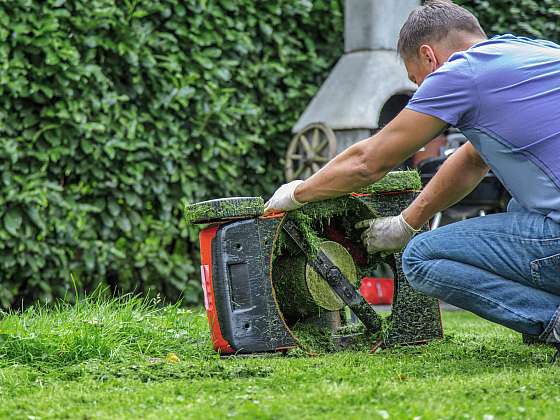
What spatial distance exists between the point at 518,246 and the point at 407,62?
770 millimetres

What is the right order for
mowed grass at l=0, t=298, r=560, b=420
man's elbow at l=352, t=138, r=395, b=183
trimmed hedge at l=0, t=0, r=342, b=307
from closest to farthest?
1. mowed grass at l=0, t=298, r=560, b=420
2. man's elbow at l=352, t=138, r=395, b=183
3. trimmed hedge at l=0, t=0, r=342, b=307

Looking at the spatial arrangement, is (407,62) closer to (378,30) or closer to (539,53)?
(539,53)

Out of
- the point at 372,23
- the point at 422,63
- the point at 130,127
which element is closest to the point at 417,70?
the point at 422,63

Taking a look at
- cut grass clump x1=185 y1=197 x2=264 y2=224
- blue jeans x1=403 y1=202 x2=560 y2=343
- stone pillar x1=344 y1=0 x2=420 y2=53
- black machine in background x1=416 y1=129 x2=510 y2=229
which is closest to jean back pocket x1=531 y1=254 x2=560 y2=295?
blue jeans x1=403 y1=202 x2=560 y2=343

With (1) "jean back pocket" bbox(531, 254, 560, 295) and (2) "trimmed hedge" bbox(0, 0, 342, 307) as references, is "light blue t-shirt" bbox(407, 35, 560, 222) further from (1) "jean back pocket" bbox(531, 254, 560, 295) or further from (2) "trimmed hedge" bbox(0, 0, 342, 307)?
(2) "trimmed hedge" bbox(0, 0, 342, 307)

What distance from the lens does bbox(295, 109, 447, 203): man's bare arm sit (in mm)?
3010

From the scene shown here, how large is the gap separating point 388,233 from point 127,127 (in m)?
2.48

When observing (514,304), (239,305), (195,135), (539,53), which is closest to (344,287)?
(239,305)

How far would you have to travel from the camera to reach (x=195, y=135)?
5.82 m

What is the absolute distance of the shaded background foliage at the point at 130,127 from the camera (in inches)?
205

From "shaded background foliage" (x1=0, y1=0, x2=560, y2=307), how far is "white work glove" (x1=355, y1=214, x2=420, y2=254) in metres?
2.31

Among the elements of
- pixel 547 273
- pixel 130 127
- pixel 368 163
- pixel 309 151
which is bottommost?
pixel 547 273

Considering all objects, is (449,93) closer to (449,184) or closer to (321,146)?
(449,184)

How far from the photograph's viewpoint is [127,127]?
551cm
